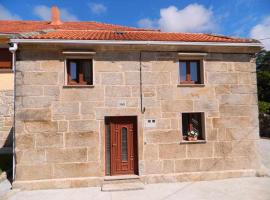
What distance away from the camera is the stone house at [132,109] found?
742cm

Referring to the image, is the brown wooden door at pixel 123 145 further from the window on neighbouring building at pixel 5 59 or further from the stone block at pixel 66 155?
the window on neighbouring building at pixel 5 59

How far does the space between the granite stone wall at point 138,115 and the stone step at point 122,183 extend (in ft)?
0.94

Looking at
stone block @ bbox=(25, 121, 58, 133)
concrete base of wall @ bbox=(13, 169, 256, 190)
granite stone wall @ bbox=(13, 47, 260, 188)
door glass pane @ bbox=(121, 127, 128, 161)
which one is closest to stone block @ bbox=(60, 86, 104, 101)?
granite stone wall @ bbox=(13, 47, 260, 188)

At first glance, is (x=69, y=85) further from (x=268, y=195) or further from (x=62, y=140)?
(x=268, y=195)

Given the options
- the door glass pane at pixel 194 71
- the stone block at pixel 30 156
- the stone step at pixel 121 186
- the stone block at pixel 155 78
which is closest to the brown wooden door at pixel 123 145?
the stone step at pixel 121 186

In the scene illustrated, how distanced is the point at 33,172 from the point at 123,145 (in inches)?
119

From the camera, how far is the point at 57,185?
7.26m

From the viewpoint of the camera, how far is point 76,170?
7453 millimetres

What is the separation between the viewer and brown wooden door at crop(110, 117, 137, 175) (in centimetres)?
785

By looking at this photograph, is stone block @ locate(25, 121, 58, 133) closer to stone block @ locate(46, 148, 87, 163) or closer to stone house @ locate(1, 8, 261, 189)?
stone house @ locate(1, 8, 261, 189)

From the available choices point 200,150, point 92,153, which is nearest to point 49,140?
point 92,153

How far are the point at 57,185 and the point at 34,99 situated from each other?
2873mm

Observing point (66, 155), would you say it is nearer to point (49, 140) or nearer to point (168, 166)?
point (49, 140)

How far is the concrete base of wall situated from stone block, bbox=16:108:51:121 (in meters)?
1.98
